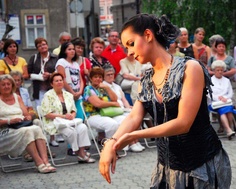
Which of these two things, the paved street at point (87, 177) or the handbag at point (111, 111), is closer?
the paved street at point (87, 177)

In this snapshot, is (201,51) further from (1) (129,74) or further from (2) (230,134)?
(2) (230,134)

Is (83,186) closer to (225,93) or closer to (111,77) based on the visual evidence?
(111,77)

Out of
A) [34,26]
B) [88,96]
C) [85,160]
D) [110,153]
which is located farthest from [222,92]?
[34,26]

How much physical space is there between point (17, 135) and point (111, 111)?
1.58 metres

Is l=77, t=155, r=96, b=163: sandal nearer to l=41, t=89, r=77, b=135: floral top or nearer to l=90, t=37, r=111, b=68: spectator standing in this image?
l=41, t=89, r=77, b=135: floral top

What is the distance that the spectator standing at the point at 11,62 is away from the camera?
8.56 metres

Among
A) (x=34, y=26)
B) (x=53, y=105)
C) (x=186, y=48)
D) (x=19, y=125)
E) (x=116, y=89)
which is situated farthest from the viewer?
(x=34, y=26)

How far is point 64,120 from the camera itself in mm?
7543

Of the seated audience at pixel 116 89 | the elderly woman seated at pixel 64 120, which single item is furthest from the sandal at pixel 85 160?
the seated audience at pixel 116 89

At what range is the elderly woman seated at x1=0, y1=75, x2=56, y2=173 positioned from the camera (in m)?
7.10

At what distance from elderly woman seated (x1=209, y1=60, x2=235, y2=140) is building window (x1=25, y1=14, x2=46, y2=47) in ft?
73.4

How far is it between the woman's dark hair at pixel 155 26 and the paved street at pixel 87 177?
11.8ft

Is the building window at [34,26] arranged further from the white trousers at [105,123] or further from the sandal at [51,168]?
the sandal at [51,168]

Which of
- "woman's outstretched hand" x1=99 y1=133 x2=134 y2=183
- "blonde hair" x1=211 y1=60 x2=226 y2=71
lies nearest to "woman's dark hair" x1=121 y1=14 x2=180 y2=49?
"woman's outstretched hand" x1=99 y1=133 x2=134 y2=183
